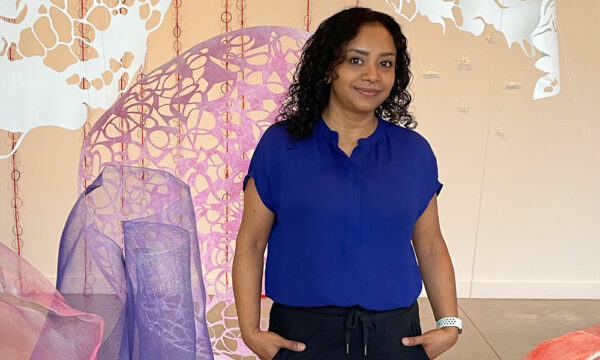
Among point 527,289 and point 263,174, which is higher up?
point 263,174

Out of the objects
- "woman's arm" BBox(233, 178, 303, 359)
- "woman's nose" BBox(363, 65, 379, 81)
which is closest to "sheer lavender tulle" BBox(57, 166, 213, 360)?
"woman's arm" BBox(233, 178, 303, 359)

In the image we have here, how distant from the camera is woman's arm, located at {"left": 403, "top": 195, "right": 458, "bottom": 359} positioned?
1.87 meters

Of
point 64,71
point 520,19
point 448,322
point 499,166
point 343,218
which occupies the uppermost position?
point 520,19

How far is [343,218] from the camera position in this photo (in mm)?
1697

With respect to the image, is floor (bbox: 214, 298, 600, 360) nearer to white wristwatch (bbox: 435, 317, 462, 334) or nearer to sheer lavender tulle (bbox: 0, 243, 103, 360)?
sheer lavender tulle (bbox: 0, 243, 103, 360)

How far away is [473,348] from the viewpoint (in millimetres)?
3826

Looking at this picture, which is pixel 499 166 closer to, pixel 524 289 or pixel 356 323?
pixel 524 289

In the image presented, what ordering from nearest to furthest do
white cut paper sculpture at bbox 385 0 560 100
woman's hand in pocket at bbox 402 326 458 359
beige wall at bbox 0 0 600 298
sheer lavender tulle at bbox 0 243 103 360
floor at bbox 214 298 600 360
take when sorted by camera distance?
woman's hand in pocket at bbox 402 326 458 359, sheer lavender tulle at bbox 0 243 103 360, white cut paper sculpture at bbox 385 0 560 100, floor at bbox 214 298 600 360, beige wall at bbox 0 0 600 298

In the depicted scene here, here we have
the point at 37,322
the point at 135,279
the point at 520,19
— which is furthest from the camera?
the point at 520,19

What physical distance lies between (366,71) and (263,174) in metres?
0.32

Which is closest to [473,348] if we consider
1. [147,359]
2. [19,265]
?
[147,359]

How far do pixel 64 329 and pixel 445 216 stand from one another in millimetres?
2836

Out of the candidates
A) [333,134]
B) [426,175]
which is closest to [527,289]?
[426,175]

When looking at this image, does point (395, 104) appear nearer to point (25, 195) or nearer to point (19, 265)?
point (19, 265)
